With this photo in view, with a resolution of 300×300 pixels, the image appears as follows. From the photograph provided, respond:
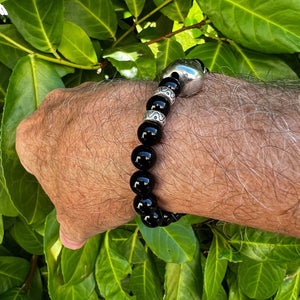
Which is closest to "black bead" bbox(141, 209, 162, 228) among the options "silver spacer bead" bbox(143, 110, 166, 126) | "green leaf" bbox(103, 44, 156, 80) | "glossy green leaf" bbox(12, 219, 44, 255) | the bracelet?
the bracelet

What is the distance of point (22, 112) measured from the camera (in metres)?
0.67

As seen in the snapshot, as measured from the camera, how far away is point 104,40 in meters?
0.82

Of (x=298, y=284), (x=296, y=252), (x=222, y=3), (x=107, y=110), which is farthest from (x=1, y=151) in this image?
(x=298, y=284)

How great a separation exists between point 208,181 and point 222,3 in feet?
1.07

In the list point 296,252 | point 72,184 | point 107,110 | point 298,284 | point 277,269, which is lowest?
point 298,284

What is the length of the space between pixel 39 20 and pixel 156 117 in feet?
1.11

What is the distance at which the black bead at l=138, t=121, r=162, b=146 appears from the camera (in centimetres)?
46

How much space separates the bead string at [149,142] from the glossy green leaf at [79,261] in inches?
13.5

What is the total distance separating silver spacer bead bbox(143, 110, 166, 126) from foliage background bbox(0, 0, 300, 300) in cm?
19

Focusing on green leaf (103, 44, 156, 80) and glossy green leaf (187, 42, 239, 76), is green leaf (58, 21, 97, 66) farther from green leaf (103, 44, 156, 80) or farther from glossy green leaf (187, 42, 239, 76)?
glossy green leaf (187, 42, 239, 76)

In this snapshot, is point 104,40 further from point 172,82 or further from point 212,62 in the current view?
point 172,82

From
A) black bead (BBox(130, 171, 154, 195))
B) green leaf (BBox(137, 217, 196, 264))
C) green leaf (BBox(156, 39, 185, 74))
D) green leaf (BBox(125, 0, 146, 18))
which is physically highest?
green leaf (BBox(125, 0, 146, 18))

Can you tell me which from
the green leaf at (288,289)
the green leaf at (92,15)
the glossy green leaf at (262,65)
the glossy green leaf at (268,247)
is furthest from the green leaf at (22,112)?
the green leaf at (288,289)

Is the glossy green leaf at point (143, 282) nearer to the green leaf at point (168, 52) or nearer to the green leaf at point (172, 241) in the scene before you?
the green leaf at point (172, 241)
